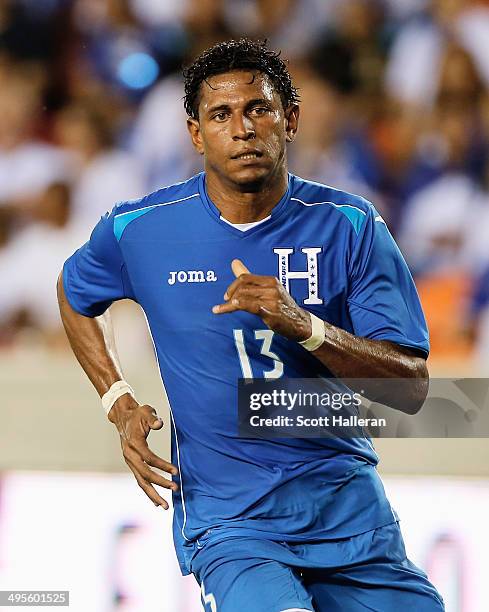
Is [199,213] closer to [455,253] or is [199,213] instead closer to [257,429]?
[257,429]

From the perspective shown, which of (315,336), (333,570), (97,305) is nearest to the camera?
(315,336)

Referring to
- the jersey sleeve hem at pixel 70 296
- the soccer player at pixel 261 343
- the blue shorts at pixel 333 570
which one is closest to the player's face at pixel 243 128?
the soccer player at pixel 261 343

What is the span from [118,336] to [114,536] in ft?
3.31

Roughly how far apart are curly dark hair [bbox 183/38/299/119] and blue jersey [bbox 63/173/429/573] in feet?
0.69

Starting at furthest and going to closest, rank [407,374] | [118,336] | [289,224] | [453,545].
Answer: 1. [118,336]
2. [453,545]
3. [289,224]
4. [407,374]

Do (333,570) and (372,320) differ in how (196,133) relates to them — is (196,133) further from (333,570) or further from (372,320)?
(333,570)

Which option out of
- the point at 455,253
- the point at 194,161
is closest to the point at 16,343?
the point at 194,161

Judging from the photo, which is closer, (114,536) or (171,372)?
(171,372)

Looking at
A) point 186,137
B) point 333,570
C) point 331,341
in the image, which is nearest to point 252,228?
point 331,341

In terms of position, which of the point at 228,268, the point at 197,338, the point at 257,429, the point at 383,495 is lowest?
the point at 383,495

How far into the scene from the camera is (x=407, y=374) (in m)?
2.06

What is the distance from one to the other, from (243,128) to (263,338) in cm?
44

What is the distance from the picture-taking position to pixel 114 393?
2352 mm

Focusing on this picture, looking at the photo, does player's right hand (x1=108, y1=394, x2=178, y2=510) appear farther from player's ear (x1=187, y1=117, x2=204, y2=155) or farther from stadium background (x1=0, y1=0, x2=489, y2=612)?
stadium background (x1=0, y1=0, x2=489, y2=612)
